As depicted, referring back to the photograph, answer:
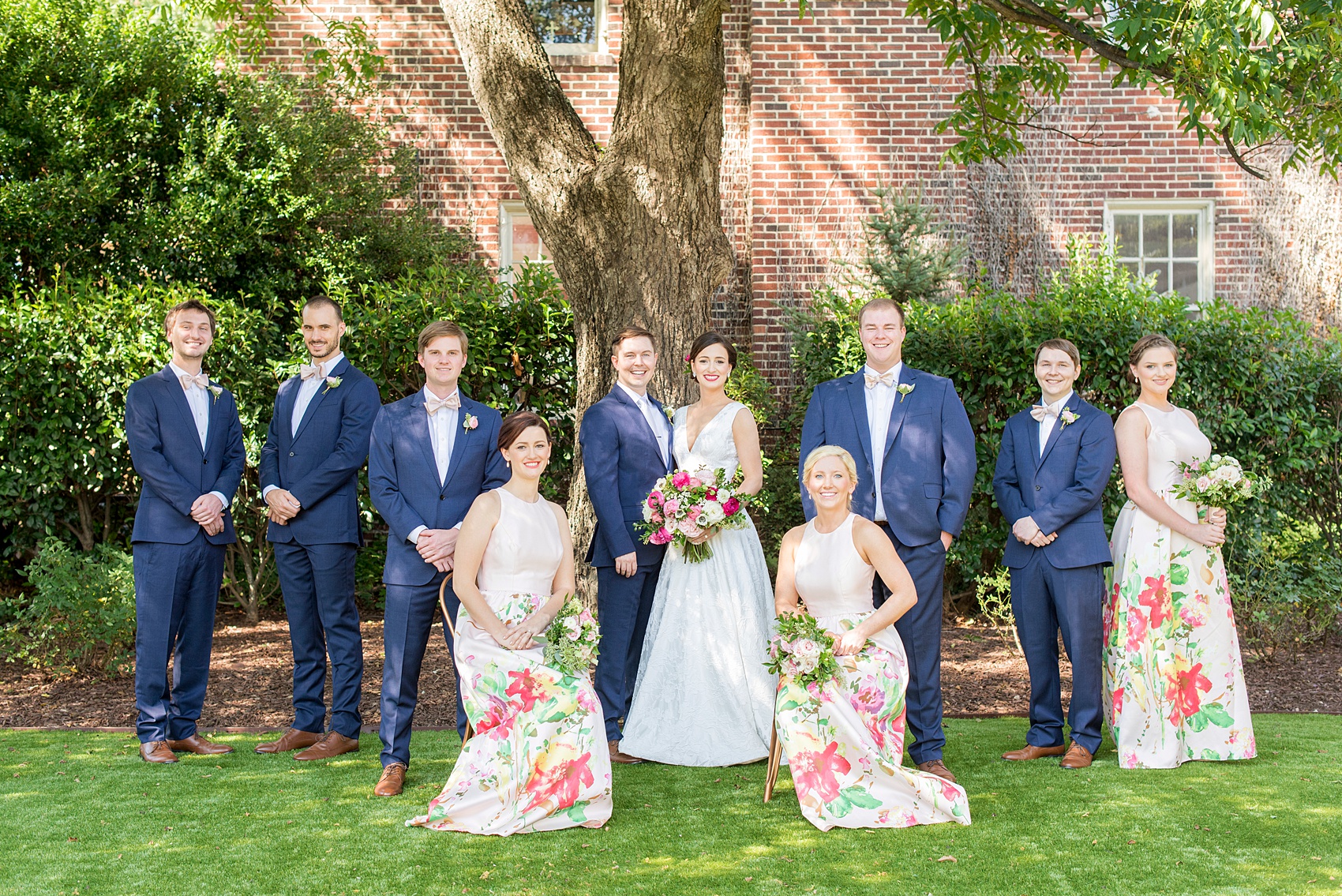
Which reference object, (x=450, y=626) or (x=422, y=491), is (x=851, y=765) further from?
(x=422, y=491)

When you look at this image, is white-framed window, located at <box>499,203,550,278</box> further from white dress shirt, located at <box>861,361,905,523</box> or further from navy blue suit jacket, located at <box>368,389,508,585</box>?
white dress shirt, located at <box>861,361,905,523</box>

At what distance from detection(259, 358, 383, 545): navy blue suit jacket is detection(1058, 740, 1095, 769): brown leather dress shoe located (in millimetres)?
3494

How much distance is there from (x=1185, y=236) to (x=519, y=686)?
34.0 feet

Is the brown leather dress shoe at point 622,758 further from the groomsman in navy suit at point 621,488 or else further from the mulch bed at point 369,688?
the mulch bed at point 369,688

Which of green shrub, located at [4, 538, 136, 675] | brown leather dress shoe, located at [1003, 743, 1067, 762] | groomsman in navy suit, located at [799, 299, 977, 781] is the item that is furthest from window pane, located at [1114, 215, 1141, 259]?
green shrub, located at [4, 538, 136, 675]

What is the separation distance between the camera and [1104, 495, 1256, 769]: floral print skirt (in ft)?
16.3

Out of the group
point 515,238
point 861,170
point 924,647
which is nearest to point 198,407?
point 924,647

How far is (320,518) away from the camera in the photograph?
5.21 m

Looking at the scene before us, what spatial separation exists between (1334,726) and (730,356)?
382cm

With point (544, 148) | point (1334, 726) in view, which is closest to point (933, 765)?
point (1334, 726)

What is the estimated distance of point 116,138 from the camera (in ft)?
29.4

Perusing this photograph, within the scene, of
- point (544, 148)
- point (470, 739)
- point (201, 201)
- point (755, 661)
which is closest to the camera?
point (470, 739)

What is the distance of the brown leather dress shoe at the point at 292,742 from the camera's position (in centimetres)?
530

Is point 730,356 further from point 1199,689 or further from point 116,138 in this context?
point 116,138
